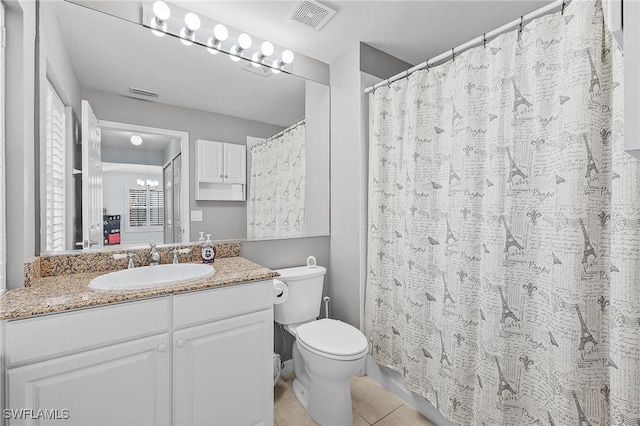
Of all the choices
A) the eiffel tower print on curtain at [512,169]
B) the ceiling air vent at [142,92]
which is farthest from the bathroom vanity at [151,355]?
the eiffel tower print on curtain at [512,169]

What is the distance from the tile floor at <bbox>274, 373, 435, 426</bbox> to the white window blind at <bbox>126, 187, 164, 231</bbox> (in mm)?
1332

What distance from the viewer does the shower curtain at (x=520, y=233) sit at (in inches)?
42.0

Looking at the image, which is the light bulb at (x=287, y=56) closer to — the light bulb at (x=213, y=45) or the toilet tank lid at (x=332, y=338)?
the light bulb at (x=213, y=45)

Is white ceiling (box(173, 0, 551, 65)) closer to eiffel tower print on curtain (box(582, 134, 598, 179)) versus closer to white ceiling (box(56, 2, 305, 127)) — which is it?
white ceiling (box(56, 2, 305, 127))

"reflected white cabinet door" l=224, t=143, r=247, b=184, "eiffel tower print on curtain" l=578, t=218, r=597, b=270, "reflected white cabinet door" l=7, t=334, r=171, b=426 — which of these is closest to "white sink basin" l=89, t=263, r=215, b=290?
"reflected white cabinet door" l=7, t=334, r=171, b=426

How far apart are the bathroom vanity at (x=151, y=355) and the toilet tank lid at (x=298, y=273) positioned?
0.40 meters

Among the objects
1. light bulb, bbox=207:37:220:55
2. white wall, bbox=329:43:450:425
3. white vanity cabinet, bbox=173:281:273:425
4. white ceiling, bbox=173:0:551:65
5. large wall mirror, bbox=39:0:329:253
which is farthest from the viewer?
white wall, bbox=329:43:450:425

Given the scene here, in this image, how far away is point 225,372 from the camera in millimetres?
1373

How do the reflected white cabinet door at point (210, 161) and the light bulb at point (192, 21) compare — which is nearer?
the light bulb at point (192, 21)

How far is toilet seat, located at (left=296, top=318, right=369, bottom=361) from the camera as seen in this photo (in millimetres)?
1542

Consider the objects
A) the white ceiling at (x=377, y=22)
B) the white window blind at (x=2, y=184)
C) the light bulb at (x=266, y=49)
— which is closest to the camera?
the white window blind at (x=2, y=184)

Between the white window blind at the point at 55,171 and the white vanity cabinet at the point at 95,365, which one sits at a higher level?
the white window blind at the point at 55,171

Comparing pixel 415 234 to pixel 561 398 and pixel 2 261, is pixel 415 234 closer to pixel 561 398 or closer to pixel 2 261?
pixel 561 398

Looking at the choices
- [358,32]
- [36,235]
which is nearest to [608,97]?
[358,32]
